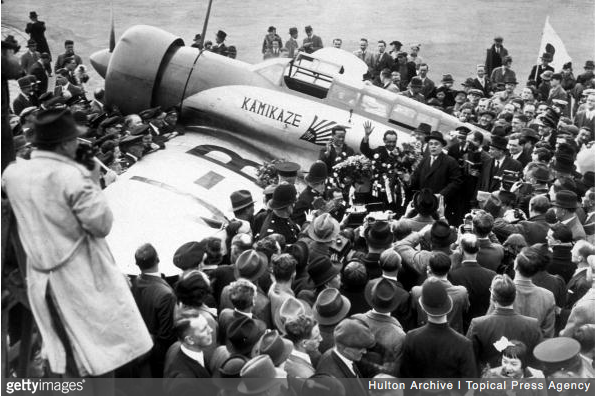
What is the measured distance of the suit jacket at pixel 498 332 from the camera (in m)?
5.93

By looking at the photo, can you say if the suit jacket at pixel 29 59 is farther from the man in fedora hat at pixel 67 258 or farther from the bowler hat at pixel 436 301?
the man in fedora hat at pixel 67 258

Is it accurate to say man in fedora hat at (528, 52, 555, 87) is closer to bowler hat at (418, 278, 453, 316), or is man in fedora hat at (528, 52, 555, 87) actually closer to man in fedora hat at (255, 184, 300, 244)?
man in fedora hat at (255, 184, 300, 244)

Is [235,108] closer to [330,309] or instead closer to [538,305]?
[538,305]

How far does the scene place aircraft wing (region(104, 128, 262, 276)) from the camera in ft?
31.7

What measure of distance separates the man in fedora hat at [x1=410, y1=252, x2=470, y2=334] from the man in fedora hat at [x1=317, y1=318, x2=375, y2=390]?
1.36m

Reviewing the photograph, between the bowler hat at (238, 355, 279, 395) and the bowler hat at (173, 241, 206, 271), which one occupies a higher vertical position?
the bowler hat at (238, 355, 279, 395)

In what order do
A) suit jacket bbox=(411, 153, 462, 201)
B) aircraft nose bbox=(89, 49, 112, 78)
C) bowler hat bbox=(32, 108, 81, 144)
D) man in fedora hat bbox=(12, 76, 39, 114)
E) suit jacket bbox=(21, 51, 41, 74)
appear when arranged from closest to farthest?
bowler hat bbox=(32, 108, 81, 144), suit jacket bbox=(411, 153, 462, 201), man in fedora hat bbox=(12, 76, 39, 114), aircraft nose bbox=(89, 49, 112, 78), suit jacket bbox=(21, 51, 41, 74)

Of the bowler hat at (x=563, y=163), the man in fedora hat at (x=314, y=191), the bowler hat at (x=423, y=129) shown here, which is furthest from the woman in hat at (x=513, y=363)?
the bowler hat at (x=423, y=129)

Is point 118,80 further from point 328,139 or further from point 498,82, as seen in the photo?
point 498,82

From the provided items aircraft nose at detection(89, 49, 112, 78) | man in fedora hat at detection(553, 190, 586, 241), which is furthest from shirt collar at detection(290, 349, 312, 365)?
aircraft nose at detection(89, 49, 112, 78)

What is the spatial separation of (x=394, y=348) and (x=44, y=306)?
2617 mm

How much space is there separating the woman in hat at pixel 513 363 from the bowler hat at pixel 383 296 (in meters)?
0.78

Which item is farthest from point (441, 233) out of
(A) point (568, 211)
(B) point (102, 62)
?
(B) point (102, 62)

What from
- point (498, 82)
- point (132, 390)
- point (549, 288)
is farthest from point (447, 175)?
point (498, 82)
